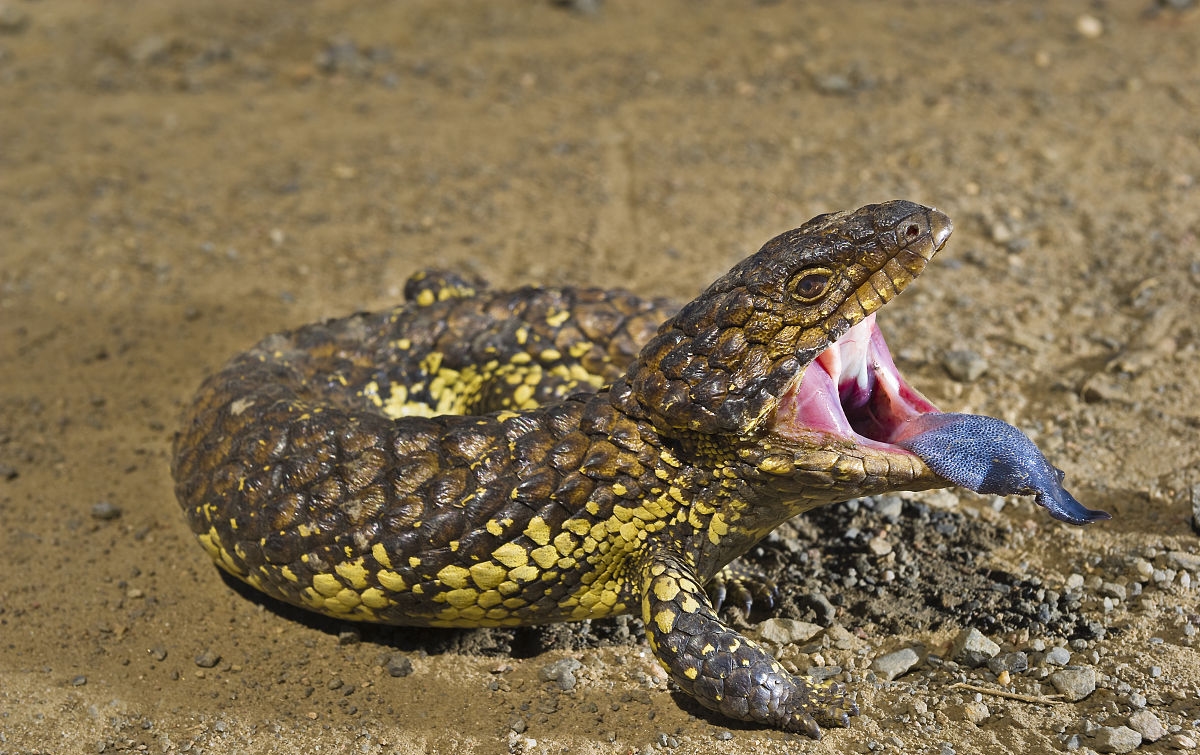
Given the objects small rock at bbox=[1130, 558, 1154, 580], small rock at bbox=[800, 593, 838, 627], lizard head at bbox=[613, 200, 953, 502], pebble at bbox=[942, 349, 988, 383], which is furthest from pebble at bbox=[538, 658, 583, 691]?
pebble at bbox=[942, 349, 988, 383]

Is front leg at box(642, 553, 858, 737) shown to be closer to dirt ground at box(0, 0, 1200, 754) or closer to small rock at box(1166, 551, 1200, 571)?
dirt ground at box(0, 0, 1200, 754)

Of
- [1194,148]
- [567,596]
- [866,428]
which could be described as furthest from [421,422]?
[1194,148]

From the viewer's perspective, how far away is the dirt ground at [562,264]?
4.18 meters

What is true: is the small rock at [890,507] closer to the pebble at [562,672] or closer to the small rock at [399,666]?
the pebble at [562,672]

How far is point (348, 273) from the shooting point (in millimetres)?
7031

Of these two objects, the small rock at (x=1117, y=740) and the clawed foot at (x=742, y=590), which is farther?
the clawed foot at (x=742, y=590)

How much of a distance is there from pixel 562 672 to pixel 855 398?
4.82 feet

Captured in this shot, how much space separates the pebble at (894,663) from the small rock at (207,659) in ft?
8.11

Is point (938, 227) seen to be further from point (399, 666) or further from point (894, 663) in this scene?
point (399, 666)

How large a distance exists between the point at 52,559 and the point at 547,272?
3147mm

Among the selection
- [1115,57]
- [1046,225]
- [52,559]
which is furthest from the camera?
[1115,57]

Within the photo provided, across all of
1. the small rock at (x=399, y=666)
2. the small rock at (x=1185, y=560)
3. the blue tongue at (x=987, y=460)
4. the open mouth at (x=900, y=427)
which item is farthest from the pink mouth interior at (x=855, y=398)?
the small rock at (x=399, y=666)

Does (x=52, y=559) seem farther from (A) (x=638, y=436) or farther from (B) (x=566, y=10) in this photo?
(B) (x=566, y=10)

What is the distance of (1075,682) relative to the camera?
13.0 ft
